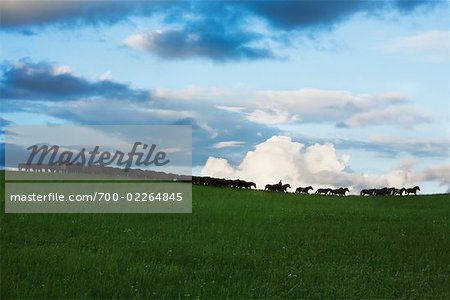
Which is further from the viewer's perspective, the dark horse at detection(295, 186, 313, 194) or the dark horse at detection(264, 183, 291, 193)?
the dark horse at detection(295, 186, 313, 194)

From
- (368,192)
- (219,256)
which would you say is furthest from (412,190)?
(219,256)

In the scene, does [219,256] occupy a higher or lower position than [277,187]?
lower

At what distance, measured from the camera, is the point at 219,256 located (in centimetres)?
2116

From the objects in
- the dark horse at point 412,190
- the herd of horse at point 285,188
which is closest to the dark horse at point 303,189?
the herd of horse at point 285,188

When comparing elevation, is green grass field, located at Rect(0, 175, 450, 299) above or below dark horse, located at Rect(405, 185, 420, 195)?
below

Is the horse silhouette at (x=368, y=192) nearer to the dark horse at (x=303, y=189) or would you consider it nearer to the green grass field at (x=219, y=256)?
the dark horse at (x=303, y=189)

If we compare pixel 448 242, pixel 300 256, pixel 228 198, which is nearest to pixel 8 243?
pixel 300 256

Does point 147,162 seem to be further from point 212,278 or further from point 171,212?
point 212,278

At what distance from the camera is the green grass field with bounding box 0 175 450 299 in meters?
16.6

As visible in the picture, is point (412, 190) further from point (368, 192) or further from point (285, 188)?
point (285, 188)

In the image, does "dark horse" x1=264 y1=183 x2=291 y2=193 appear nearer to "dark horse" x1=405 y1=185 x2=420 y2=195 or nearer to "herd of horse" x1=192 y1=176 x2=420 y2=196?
"herd of horse" x1=192 y1=176 x2=420 y2=196

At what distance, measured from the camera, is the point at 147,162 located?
37656 millimetres

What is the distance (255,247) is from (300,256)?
2.45 meters

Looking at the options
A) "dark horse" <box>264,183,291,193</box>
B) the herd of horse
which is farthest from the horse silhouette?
"dark horse" <box>264,183,291,193</box>
